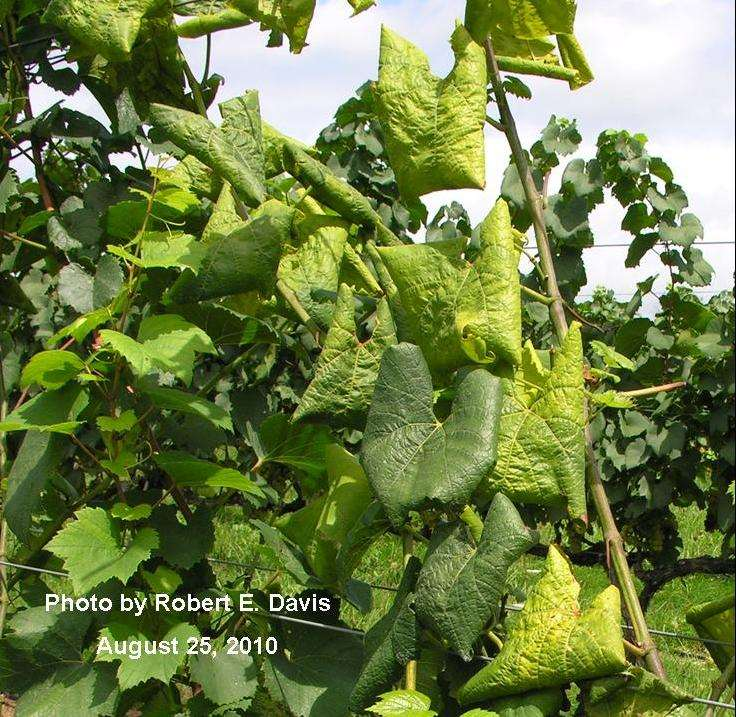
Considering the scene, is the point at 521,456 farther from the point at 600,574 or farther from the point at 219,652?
the point at 600,574

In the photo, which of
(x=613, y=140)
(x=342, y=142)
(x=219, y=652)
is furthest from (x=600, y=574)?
(x=219, y=652)

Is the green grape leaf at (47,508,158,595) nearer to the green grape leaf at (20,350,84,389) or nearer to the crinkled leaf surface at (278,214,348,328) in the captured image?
the green grape leaf at (20,350,84,389)

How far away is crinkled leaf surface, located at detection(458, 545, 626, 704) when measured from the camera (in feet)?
3.13

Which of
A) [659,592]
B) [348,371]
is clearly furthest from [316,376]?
[659,592]

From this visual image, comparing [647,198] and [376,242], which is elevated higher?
[647,198]

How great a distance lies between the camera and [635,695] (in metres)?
0.98

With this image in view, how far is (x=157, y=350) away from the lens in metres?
1.24

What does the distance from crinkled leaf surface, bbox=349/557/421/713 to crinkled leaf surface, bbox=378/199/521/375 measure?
0.25 meters

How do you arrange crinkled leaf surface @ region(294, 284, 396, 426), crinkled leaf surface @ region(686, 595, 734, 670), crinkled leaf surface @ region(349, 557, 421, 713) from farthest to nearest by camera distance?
crinkled leaf surface @ region(294, 284, 396, 426), crinkled leaf surface @ region(349, 557, 421, 713), crinkled leaf surface @ region(686, 595, 734, 670)

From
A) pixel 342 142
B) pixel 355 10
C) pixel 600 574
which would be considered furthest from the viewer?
pixel 600 574

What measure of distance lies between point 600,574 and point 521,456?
3270 millimetres

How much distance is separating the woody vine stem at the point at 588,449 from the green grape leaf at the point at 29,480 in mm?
720

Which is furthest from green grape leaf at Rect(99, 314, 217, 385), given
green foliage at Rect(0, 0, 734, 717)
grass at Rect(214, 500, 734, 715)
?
grass at Rect(214, 500, 734, 715)

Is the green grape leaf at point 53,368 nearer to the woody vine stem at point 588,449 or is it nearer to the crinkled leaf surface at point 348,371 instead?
the crinkled leaf surface at point 348,371
